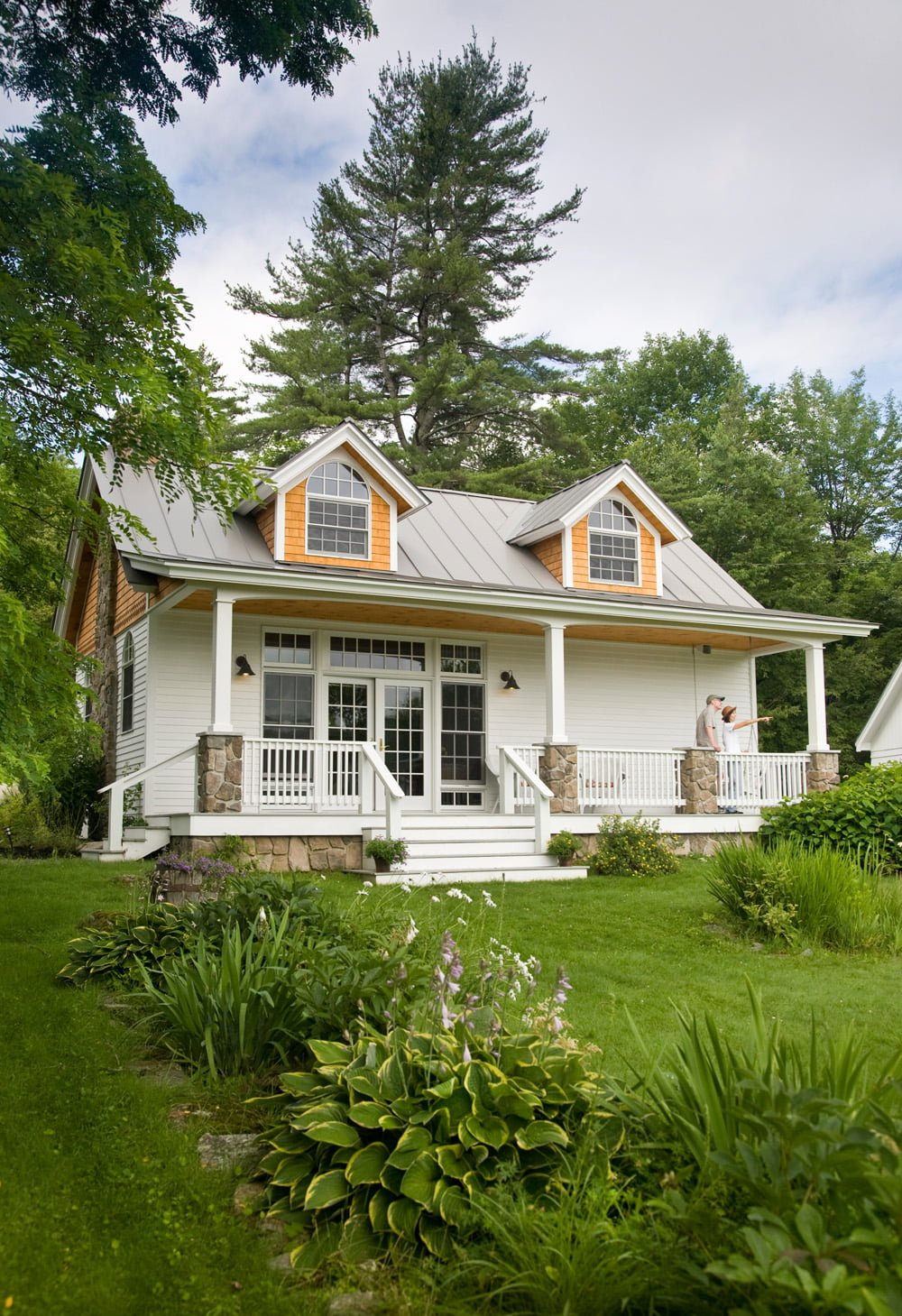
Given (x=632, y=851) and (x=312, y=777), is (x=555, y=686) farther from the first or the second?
(x=312, y=777)

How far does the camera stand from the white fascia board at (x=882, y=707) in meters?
22.4

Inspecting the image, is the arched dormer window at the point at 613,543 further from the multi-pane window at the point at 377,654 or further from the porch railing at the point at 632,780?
the multi-pane window at the point at 377,654

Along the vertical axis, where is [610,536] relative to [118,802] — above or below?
above

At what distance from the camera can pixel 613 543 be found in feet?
53.8

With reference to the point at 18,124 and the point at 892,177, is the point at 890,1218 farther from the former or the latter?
the point at 892,177

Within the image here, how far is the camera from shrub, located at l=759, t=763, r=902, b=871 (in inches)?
396

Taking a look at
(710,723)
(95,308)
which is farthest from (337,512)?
(95,308)

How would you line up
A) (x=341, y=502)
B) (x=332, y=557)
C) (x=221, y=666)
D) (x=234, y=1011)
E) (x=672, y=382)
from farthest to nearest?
1. (x=672, y=382)
2. (x=341, y=502)
3. (x=332, y=557)
4. (x=221, y=666)
5. (x=234, y=1011)

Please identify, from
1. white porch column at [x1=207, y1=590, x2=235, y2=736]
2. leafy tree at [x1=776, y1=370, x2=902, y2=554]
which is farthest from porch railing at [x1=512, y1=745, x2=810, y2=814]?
leafy tree at [x1=776, y1=370, x2=902, y2=554]

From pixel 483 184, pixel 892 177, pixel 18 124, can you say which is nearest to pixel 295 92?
pixel 18 124

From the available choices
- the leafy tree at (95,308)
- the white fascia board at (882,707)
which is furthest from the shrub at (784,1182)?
the white fascia board at (882,707)

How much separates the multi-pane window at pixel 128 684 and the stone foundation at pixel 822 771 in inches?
386

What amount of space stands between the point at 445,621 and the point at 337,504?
220 cm

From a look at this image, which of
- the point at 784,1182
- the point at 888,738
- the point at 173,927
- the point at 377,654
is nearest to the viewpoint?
the point at 784,1182
